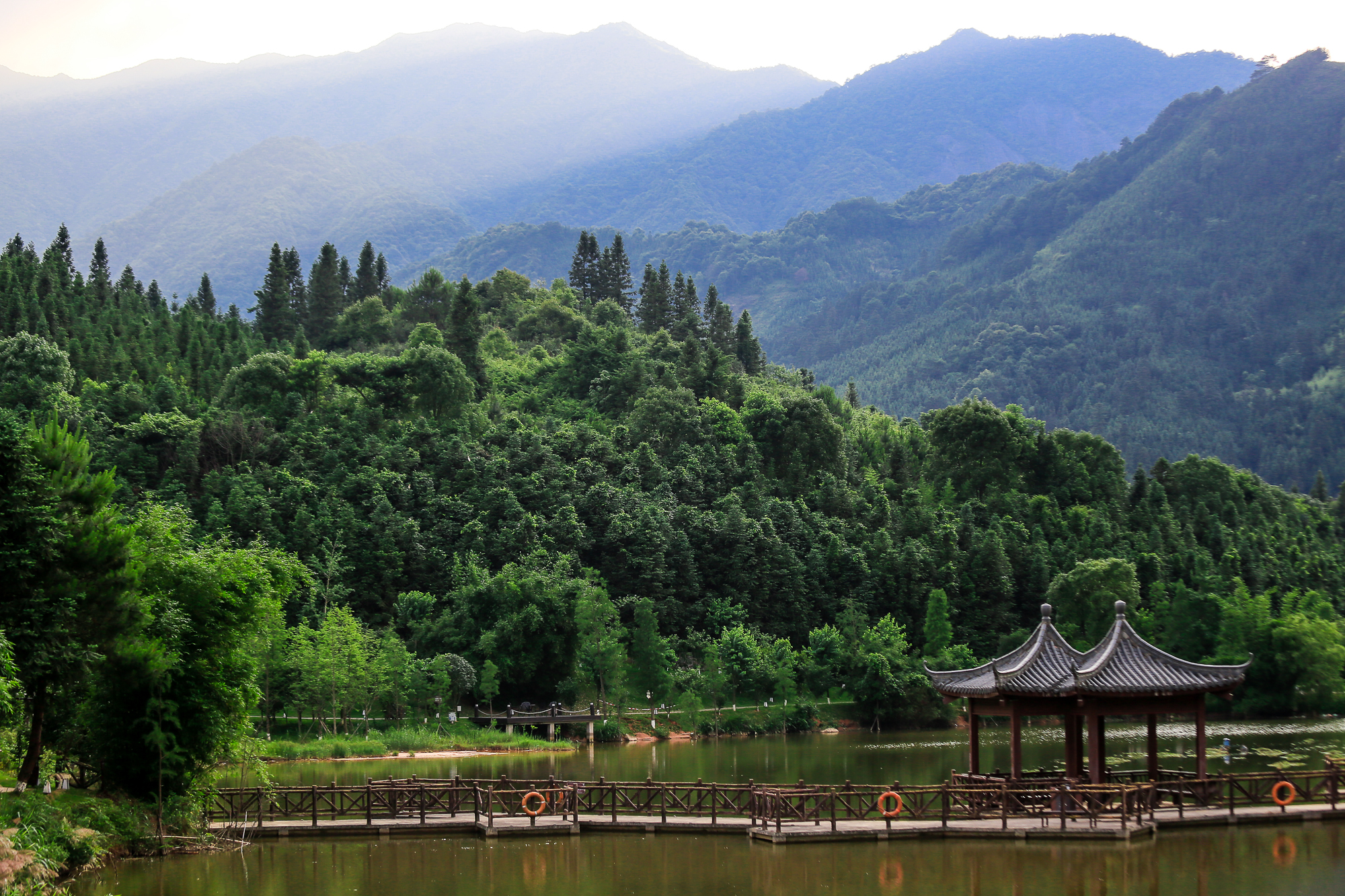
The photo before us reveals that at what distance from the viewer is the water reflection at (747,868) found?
78.5 feet

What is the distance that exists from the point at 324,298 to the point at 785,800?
78.6 metres

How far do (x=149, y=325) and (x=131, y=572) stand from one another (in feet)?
204

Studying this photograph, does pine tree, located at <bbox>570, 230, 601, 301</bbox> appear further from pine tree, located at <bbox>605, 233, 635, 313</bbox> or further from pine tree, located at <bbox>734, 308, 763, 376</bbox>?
pine tree, located at <bbox>734, 308, 763, 376</bbox>

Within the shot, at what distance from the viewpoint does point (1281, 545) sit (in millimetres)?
85562

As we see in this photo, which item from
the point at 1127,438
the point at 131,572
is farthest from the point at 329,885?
the point at 1127,438

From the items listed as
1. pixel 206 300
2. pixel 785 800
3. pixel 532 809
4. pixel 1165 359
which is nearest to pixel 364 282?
pixel 206 300

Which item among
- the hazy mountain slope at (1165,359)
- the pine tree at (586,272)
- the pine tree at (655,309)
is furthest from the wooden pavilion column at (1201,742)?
the hazy mountain slope at (1165,359)

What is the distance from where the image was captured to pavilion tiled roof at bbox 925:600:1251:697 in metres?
29.9

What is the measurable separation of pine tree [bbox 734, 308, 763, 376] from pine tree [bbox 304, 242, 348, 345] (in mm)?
34198

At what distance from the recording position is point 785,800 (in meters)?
29.8

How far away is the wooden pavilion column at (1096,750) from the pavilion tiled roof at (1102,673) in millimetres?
1069

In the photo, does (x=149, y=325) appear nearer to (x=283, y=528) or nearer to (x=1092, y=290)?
(x=283, y=528)

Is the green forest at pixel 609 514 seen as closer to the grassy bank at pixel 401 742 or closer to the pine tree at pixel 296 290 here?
the pine tree at pixel 296 290

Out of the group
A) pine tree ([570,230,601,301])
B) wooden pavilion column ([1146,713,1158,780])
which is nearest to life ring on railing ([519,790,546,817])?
wooden pavilion column ([1146,713,1158,780])
